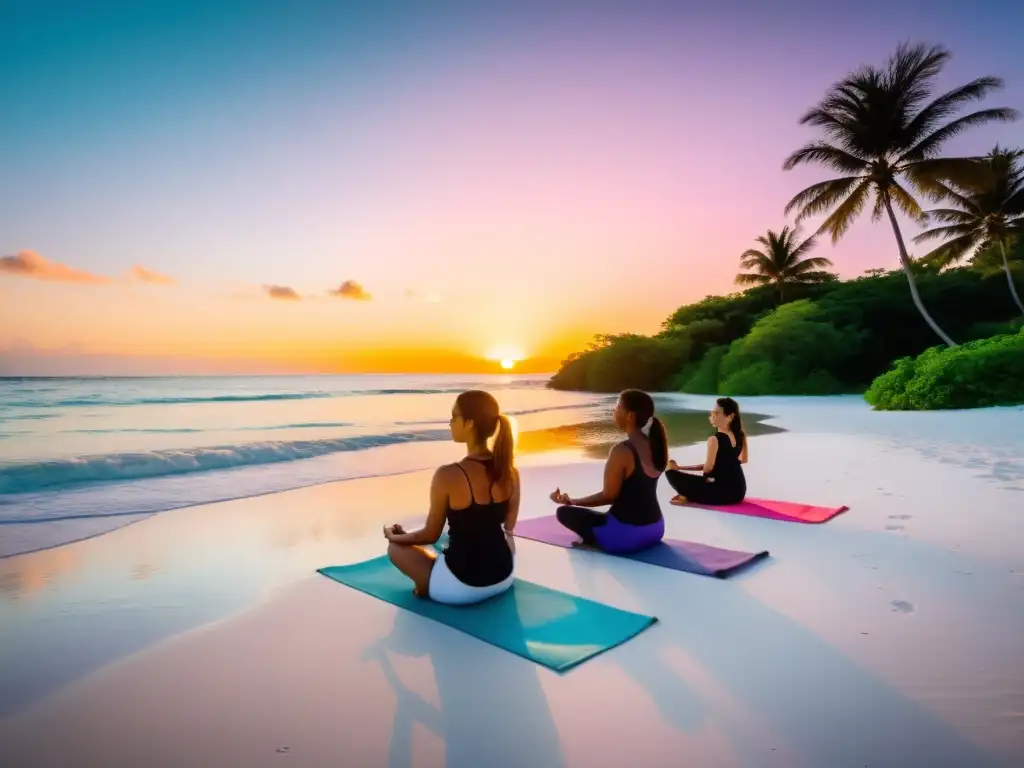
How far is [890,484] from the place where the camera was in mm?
6785

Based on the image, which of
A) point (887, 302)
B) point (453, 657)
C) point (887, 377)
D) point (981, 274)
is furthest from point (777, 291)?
point (453, 657)

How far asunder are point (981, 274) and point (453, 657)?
119ft

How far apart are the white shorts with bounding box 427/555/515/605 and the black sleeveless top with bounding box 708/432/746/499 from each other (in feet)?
10.8

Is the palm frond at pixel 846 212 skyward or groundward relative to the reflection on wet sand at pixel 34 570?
skyward

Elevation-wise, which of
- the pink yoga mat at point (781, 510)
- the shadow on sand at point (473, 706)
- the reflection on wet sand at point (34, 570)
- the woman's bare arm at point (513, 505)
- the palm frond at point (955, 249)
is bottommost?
the pink yoga mat at point (781, 510)

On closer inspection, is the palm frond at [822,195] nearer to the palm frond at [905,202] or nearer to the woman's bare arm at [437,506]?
the palm frond at [905,202]

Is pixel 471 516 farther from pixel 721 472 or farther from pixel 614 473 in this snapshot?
pixel 721 472

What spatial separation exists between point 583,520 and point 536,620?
56.9 inches

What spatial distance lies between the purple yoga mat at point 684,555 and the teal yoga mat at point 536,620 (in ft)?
3.17

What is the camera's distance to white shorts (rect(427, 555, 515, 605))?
134 inches

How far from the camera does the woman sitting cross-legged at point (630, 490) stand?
436 centimetres

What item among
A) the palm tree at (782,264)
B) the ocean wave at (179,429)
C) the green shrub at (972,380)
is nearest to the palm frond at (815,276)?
the palm tree at (782,264)

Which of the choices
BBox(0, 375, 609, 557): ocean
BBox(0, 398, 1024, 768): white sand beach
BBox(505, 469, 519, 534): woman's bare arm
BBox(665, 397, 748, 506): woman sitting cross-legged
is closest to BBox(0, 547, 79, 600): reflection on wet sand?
BBox(0, 398, 1024, 768): white sand beach

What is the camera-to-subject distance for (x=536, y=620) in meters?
3.22
